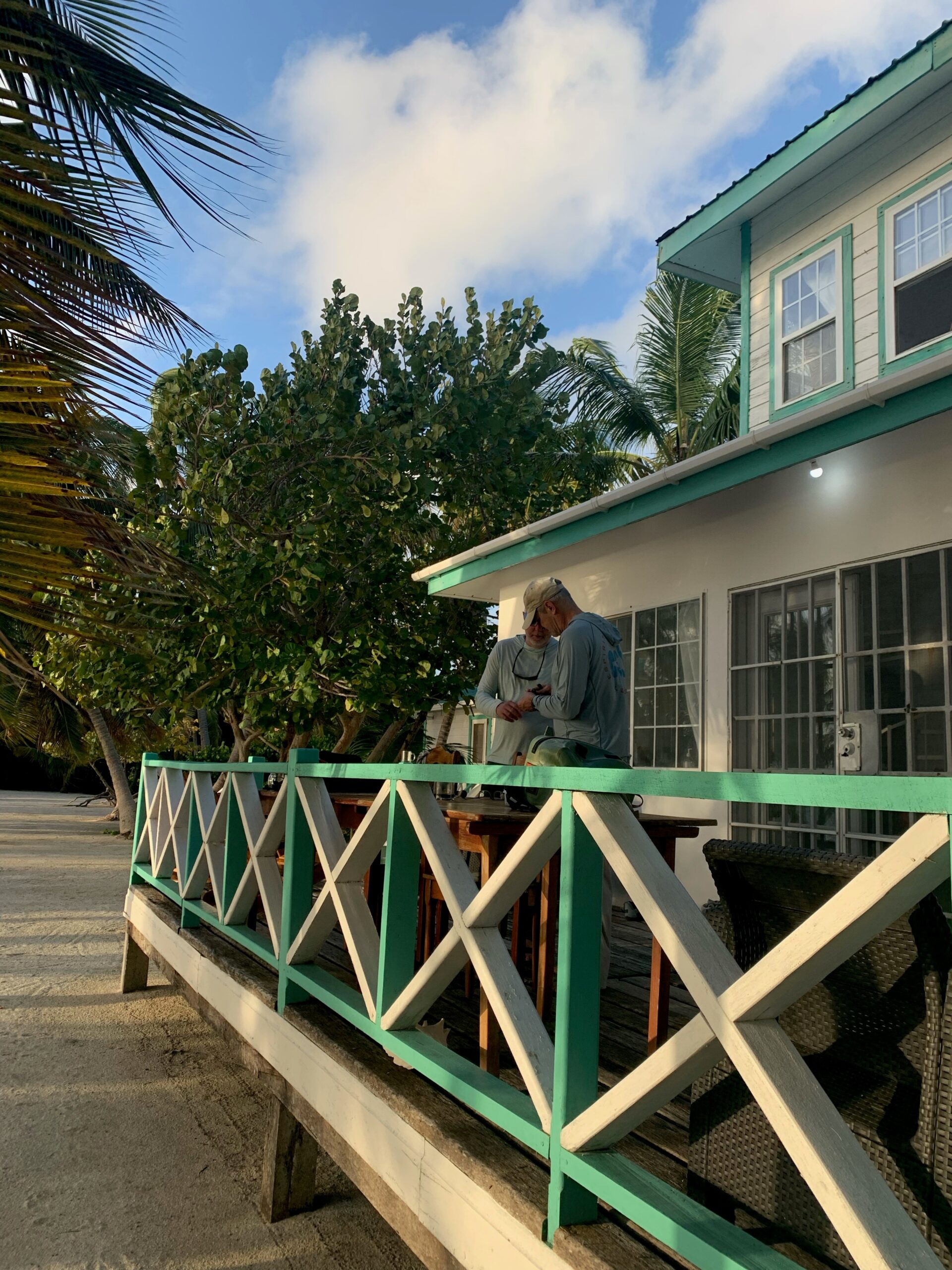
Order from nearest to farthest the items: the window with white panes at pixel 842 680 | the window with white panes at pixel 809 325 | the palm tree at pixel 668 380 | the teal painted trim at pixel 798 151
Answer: the window with white panes at pixel 842 680 → the teal painted trim at pixel 798 151 → the window with white panes at pixel 809 325 → the palm tree at pixel 668 380

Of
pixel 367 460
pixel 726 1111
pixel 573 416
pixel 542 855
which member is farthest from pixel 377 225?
pixel 573 416

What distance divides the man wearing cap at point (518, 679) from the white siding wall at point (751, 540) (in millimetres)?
1821

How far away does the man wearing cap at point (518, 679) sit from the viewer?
4.08 meters

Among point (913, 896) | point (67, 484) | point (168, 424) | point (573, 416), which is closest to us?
point (913, 896)

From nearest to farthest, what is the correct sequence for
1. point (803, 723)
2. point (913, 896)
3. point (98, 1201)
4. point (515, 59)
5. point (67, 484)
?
point (913, 896) → point (67, 484) → point (98, 1201) → point (803, 723) → point (515, 59)

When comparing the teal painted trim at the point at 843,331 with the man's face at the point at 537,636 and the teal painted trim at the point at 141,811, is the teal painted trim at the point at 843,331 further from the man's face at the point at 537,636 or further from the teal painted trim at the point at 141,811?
the teal painted trim at the point at 141,811

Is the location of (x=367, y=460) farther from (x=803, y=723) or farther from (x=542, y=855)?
(x=542, y=855)

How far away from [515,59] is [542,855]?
35.9ft

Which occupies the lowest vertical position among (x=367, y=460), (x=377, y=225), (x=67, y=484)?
(x=67, y=484)

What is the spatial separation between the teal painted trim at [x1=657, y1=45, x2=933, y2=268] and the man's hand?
5063 millimetres

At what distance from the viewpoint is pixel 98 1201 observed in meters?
3.43

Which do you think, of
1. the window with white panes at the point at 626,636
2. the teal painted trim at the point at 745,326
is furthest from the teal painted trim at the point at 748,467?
the teal painted trim at the point at 745,326

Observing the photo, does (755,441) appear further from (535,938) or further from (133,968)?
(133,968)

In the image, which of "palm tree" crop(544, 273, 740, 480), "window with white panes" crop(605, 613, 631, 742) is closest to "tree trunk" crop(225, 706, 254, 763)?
"window with white panes" crop(605, 613, 631, 742)
